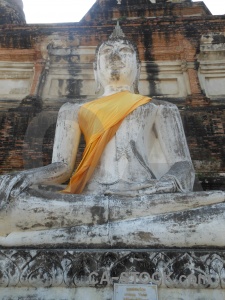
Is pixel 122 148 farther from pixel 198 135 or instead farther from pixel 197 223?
pixel 198 135

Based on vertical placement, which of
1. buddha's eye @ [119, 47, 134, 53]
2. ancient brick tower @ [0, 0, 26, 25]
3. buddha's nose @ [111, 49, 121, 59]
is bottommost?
buddha's nose @ [111, 49, 121, 59]

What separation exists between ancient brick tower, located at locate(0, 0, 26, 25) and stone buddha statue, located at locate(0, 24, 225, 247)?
27.0 ft

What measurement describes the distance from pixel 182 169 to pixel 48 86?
569 centimetres

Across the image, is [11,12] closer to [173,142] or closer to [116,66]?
[116,66]

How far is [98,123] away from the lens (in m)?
4.04

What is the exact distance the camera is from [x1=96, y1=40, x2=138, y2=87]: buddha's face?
460 centimetres

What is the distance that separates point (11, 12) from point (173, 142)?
402 inches

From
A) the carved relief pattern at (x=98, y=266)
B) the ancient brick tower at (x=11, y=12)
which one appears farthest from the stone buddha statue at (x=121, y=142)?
the ancient brick tower at (x=11, y=12)

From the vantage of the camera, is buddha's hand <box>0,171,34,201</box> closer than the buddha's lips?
Yes

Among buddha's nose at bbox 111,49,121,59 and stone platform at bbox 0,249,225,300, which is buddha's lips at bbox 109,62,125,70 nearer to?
buddha's nose at bbox 111,49,121,59

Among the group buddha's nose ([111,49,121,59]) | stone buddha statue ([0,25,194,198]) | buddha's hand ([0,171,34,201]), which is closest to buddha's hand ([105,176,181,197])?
stone buddha statue ([0,25,194,198])

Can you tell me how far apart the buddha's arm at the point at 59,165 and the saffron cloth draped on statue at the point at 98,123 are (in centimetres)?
13

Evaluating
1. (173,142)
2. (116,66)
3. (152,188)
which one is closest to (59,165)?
(152,188)

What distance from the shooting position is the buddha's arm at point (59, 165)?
3048mm
